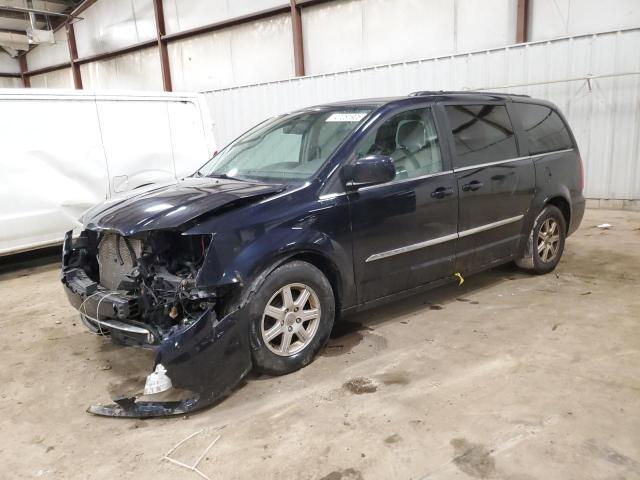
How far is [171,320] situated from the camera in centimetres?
289

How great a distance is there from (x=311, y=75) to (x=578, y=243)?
6.76m

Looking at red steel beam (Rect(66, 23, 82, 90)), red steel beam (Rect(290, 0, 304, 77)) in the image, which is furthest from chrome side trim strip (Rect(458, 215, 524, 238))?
red steel beam (Rect(66, 23, 82, 90))

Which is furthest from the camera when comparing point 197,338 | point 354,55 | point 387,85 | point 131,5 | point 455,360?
point 131,5

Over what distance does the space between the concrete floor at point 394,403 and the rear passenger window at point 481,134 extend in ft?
3.97

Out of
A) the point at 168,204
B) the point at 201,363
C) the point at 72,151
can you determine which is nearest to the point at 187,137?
the point at 72,151

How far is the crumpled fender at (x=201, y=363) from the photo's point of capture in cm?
266

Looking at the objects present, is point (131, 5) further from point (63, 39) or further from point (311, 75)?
point (311, 75)

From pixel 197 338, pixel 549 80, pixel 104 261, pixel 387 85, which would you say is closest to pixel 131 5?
pixel 387 85

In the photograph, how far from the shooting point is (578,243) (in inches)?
245

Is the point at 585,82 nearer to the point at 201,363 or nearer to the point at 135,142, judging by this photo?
the point at 135,142

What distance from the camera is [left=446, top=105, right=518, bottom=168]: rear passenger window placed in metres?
3.99

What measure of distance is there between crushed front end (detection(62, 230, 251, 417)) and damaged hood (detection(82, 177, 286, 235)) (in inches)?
4.6

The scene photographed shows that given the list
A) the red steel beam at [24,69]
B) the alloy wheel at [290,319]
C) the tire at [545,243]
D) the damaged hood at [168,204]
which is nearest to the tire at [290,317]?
the alloy wheel at [290,319]

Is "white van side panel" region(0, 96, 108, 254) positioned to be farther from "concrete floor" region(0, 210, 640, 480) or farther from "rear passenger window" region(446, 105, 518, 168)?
"rear passenger window" region(446, 105, 518, 168)
